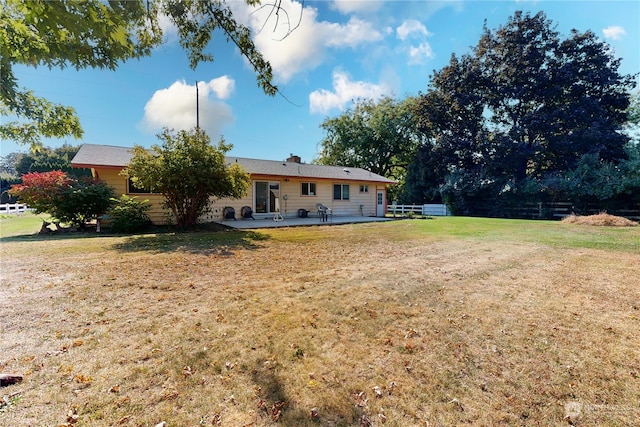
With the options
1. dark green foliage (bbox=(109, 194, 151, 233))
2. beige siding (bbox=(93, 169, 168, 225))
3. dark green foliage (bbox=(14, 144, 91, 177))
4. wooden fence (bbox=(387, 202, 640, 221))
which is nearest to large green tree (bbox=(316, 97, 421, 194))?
wooden fence (bbox=(387, 202, 640, 221))

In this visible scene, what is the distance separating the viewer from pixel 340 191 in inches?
725

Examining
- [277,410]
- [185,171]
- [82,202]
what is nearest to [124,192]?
[82,202]

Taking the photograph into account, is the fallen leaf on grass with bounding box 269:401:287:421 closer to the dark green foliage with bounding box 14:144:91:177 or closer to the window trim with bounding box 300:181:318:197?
the window trim with bounding box 300:181:318:197

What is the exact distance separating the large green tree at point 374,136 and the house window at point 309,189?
53.6ft

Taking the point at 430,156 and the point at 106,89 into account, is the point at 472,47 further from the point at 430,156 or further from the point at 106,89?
the point at 106,89

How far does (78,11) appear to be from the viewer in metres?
2.37

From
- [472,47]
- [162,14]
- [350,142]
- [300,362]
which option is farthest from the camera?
[350,142]

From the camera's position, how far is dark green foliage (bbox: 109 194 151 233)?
32.7ft

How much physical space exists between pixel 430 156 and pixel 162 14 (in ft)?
84.8

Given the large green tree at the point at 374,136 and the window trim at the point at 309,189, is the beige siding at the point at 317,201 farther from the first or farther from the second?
the large green tree at the point at 374,136

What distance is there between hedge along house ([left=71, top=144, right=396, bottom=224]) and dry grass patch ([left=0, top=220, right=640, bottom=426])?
666 centimetres

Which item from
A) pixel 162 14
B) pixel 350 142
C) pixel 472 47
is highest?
pixel 472 47

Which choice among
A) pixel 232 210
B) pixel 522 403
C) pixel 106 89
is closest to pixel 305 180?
pixel 232 210

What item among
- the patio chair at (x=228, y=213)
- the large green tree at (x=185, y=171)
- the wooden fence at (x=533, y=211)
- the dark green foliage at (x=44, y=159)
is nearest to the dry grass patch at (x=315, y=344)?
the large green tree at (x=185, y=171)
